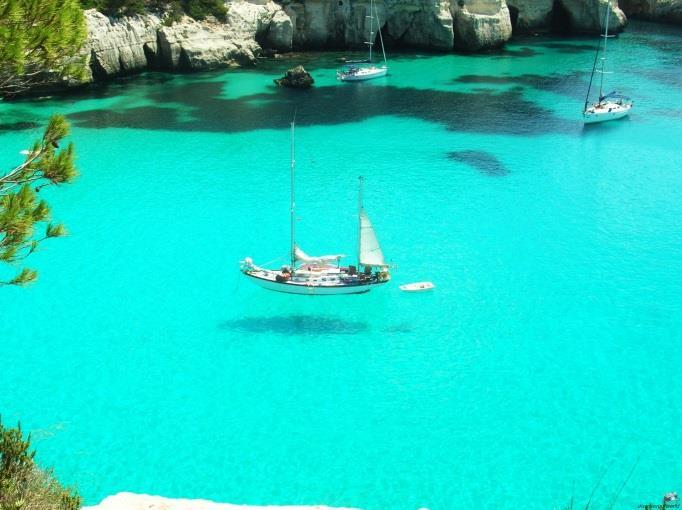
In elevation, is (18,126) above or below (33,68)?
below

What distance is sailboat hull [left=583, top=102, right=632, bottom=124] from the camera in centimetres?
7144

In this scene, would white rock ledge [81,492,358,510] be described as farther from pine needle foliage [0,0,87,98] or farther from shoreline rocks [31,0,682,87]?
shoreline rocks [31,0,682,87]

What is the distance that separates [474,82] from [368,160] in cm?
2977

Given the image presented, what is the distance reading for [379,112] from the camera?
7656cm

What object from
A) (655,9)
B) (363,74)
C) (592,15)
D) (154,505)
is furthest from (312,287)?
(655,9)

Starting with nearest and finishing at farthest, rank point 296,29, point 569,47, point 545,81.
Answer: point 545,81, point 296,29, point 569,47

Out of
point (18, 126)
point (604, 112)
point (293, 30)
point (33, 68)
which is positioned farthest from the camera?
point (293, 30)

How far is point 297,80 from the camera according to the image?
8412 cm

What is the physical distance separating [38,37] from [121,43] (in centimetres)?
7156

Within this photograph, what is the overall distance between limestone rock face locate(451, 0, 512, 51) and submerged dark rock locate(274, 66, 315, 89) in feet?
86.8

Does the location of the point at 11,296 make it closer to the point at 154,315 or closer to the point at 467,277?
the point at 154,315

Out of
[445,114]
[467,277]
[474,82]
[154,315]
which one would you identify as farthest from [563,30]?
[154,315]

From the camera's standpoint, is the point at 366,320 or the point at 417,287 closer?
the point at 366,320

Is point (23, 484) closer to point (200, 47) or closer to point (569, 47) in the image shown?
point (200, 47)
